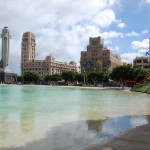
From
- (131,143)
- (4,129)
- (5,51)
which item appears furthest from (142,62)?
(131,143)

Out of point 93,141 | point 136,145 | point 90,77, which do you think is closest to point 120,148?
point 136,145

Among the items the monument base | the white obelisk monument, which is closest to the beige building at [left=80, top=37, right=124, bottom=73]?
the monument base

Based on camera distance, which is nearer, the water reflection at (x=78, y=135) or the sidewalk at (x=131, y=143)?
the sidewalk at (x=131, y=143)

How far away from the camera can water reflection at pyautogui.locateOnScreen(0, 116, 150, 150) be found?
876cm

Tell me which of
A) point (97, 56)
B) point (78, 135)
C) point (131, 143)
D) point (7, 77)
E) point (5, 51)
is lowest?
point (78, 135)

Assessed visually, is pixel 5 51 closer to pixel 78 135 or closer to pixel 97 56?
pixel 97 56

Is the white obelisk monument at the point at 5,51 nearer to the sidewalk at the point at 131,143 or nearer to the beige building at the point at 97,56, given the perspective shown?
the beige building at the point at 97,56

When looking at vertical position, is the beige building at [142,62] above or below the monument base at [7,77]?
above

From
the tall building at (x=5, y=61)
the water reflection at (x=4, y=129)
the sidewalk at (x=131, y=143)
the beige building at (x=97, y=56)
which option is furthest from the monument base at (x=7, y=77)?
the sidewalk at (x=131, y=143)

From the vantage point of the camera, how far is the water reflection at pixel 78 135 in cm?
876

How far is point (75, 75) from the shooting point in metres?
143

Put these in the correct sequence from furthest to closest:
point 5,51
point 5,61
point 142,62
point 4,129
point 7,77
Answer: point 142,62 < point 7,77 < point 5,61 < point 5,51 < point 4,129

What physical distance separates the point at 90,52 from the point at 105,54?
525 inches

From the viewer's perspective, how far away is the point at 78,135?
34.5ft
